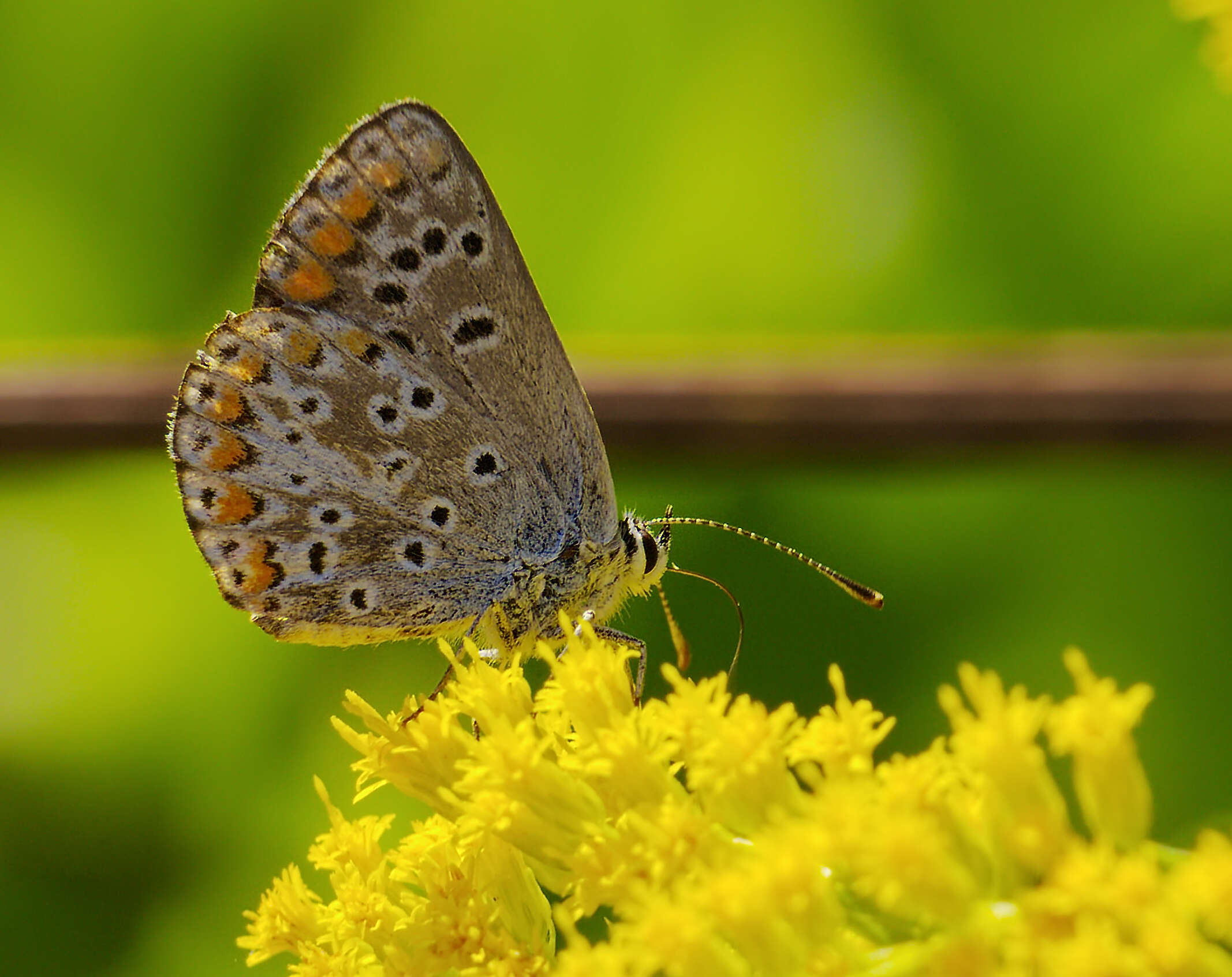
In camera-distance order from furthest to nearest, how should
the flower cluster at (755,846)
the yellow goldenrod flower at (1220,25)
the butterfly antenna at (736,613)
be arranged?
the butterfly antenna at (736,613) → the yellow goldenrod flower at (1220,25) → the flower cluster at (755,846)

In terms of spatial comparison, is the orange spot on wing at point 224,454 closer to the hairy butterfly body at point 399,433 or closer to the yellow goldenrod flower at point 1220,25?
the hairy butterfly body at point 399,433

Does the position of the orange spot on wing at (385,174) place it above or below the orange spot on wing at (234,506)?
above

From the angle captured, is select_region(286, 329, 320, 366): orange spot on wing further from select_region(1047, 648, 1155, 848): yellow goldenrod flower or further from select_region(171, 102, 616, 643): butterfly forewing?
select_region(1047, 648, 1155, 848): yellow goldenrod flower

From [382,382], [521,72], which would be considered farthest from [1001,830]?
[521,72]

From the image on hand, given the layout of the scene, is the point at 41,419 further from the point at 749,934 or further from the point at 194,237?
the point at 749,934

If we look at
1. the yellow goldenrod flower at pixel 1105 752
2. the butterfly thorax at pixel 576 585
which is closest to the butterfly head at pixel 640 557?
the butterfly thorax at pixel 576 585

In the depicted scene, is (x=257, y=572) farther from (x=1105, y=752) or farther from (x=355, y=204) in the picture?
(x=1105, y=752)
